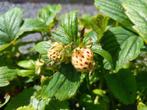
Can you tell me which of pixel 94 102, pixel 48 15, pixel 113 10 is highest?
pixel 113 10

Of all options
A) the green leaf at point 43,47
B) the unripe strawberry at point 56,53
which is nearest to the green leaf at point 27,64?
the green leaf at point 43,47

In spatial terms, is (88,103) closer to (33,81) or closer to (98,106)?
(98,106)

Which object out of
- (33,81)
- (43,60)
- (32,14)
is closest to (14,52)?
(33,81)

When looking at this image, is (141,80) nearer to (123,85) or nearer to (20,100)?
(123,85)

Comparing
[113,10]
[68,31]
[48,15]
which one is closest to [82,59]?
[68,31]

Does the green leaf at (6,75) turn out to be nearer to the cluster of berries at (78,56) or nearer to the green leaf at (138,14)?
the cluster of berries at (78,56)

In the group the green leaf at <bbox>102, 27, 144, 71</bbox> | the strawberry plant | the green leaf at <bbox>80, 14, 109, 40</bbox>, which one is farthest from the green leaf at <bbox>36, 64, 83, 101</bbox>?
the green leaf at <bbox>80, 14, 109, 40</bbox>
